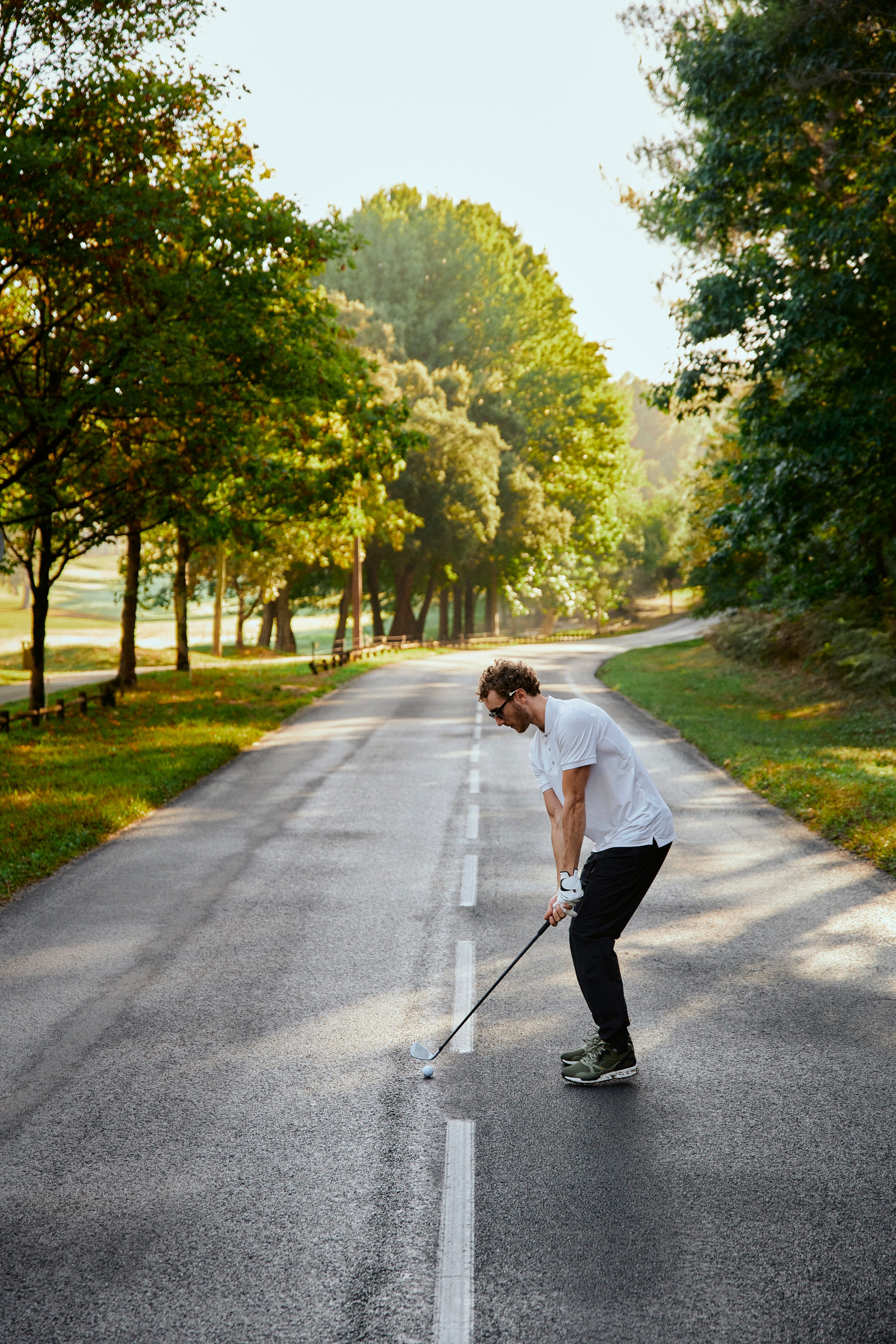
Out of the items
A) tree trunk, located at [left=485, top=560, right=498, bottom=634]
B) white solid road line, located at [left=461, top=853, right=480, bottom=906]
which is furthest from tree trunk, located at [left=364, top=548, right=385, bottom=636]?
white solid road line, located at [left=461, top=853, right=480, bottom=906]

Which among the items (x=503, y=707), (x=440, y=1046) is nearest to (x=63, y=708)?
(x=440, y=1046)

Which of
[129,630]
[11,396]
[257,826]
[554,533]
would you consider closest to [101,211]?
[11,396]

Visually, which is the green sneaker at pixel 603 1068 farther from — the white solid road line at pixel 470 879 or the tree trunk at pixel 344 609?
the tree trunk at pixel 344 609

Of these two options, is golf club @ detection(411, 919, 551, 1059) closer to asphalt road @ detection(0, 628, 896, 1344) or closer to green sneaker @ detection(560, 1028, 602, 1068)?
asphalt road @ detection(0, 628, 896, 1344)

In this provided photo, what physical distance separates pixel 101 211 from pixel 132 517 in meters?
9.73

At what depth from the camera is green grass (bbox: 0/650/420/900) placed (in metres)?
10.5

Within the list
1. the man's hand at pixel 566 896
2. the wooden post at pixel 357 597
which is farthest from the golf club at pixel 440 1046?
the wooden post at pixel 357 597

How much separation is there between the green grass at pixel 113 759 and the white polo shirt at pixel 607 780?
5831 mm

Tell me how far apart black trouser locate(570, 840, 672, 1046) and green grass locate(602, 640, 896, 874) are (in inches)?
201

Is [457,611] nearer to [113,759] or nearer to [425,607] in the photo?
[425,607]

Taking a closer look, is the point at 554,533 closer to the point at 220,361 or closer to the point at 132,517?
the point at 132,517

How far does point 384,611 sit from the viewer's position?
64.3 m

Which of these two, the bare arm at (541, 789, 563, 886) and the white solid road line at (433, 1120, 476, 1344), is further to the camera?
the bare arm at (541, 789, 563, 886)

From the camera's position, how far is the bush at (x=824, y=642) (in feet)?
65.1
